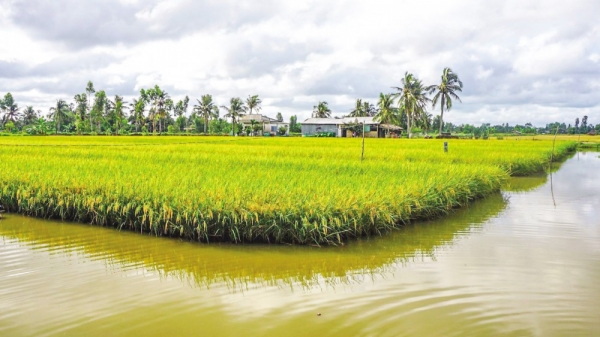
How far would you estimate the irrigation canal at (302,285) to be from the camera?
360 cm

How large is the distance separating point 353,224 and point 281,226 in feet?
3.39

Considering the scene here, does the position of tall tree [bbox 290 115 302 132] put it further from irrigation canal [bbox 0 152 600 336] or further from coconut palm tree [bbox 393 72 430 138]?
irrigation canal [bbox 0 152 600 336]

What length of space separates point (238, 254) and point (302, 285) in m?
1.25

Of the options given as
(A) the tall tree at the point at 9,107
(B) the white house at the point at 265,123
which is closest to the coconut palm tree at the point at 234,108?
(B) the white house at the point at 265,123

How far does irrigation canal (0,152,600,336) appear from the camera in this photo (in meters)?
3.60

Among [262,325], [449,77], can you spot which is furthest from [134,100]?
[262,325]

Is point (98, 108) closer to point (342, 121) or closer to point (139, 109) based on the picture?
point (139, 109)

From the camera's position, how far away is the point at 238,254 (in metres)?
5.54

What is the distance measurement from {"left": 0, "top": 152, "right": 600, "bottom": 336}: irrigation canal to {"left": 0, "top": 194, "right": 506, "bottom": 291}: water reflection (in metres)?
0.02

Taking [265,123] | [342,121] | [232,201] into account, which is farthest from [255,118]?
[232,201]

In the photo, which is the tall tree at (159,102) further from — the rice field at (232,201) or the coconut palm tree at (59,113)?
the rice field at (232,201)

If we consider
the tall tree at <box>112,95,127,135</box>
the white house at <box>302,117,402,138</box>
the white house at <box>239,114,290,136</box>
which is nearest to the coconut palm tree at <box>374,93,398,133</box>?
the white house at <box>302,117,402,138</box>

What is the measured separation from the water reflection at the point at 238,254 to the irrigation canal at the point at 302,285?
0.02 m

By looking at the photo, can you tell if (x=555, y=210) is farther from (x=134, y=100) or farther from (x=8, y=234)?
(x=134, y=100)
